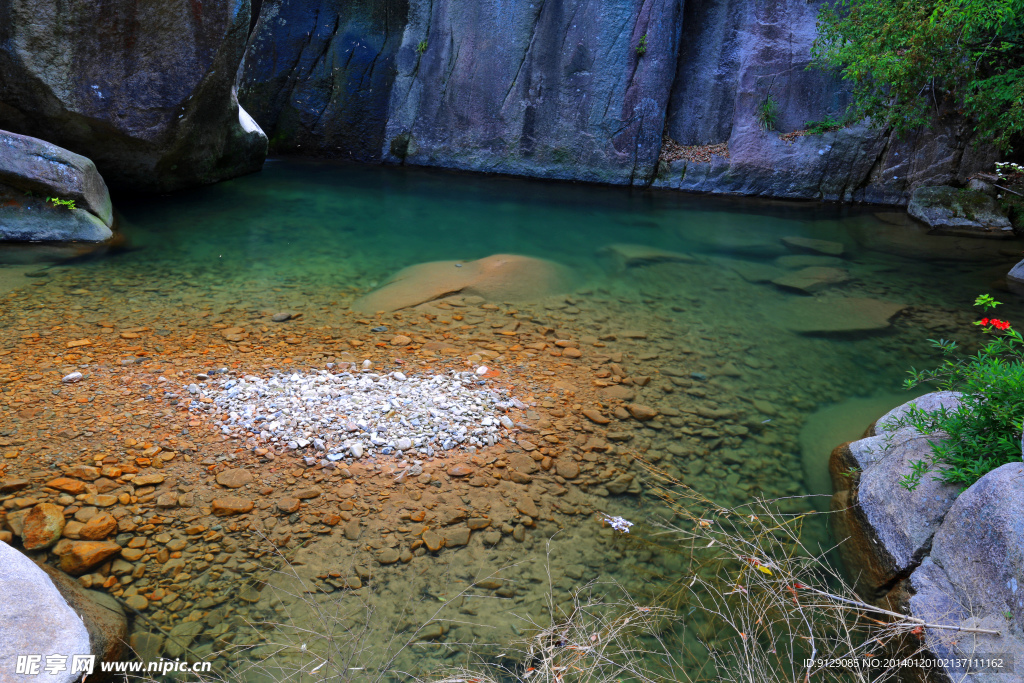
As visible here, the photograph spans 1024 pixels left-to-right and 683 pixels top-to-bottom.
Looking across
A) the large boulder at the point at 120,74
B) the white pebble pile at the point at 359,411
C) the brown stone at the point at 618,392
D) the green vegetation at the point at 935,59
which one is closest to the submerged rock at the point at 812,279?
the brown stone at the point at 618,392

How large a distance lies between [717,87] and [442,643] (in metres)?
12.5

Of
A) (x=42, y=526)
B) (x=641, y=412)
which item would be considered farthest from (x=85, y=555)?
(x=641, y=412)

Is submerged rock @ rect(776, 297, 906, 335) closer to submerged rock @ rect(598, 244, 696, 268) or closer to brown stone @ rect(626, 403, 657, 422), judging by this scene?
submerged rock @ rect(598, 244, 696, 268)

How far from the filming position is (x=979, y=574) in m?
2.49

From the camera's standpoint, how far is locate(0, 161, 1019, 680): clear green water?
114 inches

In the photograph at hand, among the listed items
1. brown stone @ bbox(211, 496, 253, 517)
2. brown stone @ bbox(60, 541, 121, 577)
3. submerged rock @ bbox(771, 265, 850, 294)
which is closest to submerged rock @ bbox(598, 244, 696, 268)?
submerged rock @ bbox(771, 265, 850, 294)

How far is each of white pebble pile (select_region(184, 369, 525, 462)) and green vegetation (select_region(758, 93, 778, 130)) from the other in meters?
10.0

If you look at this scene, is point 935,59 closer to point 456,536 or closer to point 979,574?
point 979,574

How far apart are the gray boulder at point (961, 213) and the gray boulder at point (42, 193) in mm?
12192

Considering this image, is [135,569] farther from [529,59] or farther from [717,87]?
[717,87]

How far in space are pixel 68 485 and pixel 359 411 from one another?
160 centimetres

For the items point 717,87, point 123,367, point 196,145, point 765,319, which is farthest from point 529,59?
point 123,367

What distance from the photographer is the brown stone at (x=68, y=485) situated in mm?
3248

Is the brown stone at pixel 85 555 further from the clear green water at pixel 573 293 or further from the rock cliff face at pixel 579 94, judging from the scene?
the rock cliff face at pixel 579 94
